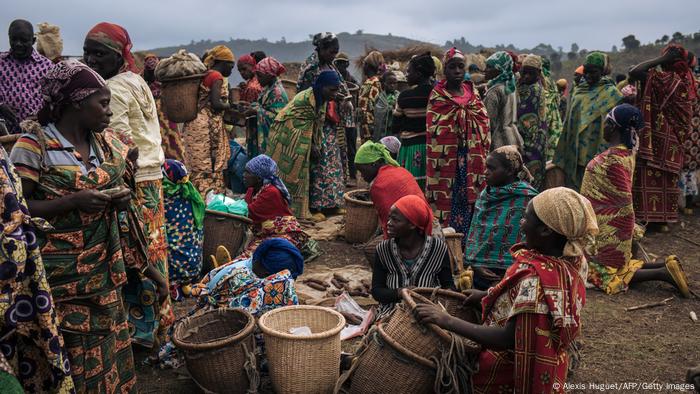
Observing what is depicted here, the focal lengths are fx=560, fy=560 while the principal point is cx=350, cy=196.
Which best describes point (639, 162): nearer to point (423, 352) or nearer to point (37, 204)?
point (423, 352)

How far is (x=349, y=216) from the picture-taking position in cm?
643

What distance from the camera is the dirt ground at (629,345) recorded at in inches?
145

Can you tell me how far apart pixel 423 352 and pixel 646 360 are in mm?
2152

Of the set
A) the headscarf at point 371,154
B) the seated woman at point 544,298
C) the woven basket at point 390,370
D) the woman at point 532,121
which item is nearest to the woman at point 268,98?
the headscarf at point 371,154

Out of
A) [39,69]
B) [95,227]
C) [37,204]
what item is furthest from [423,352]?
[39,69]

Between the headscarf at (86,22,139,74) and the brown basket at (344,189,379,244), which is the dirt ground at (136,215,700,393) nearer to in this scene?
the brown basket at (344,189,379,244)

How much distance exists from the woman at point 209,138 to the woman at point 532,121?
12.8 ft

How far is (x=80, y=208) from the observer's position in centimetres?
252

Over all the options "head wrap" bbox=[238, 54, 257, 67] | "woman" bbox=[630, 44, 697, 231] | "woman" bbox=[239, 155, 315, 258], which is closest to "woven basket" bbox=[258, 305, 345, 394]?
"woman" bbox=[239, 155, 315, 258]

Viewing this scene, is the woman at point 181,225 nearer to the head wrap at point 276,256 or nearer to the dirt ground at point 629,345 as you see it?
the dirt ground at point 629,345

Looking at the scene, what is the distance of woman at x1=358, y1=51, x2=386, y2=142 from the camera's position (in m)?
9.64

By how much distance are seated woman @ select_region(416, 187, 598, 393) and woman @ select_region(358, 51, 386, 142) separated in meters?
7.15

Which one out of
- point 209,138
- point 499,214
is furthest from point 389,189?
point 209,138

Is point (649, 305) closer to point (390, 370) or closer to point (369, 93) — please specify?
point (390, 370)
